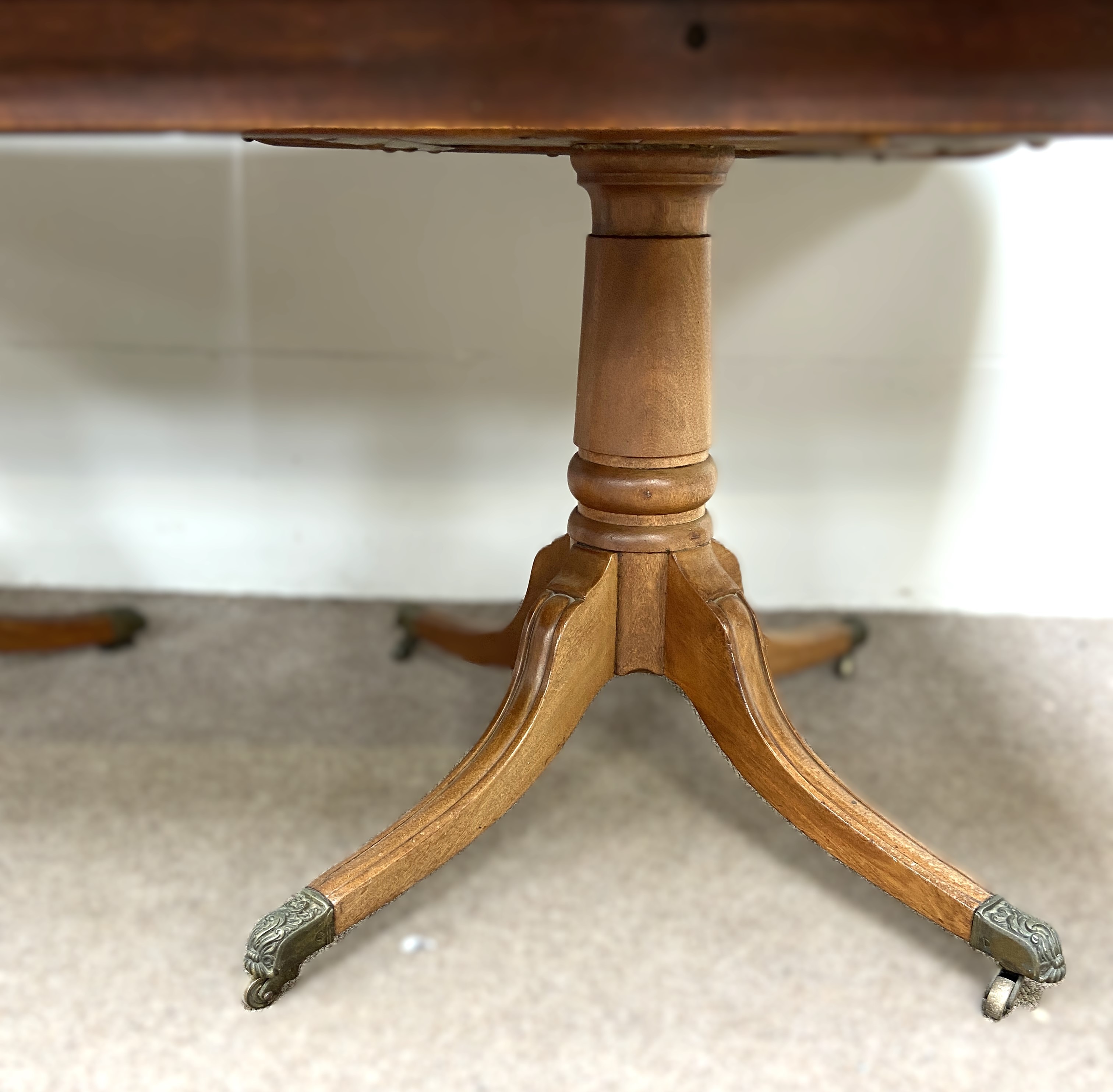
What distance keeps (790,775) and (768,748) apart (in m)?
0.03

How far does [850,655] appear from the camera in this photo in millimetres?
1379

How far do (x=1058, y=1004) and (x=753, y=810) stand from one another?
322 mm

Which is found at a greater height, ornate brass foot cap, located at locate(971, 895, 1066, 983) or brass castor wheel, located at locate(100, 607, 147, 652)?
ornate brass foot cap, located at locate(971, 895, 1066, 983)

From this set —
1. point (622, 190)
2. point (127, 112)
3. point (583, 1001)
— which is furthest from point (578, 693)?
point (127, 112)

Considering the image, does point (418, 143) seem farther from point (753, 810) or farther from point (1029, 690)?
point (1029, 690)

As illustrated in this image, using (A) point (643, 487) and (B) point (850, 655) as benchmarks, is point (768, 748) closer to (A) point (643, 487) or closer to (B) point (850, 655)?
(A) point (643, 487)

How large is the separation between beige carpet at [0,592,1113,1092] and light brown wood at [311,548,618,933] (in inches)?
3.6

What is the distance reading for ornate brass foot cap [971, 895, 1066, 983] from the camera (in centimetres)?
78

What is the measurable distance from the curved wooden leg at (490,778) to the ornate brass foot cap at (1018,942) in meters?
0.34

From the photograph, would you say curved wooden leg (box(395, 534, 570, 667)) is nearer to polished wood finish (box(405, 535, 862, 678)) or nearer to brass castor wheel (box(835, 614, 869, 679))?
polished wood finish (box(405, 535, 862, 678))

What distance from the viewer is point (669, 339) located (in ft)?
3.01

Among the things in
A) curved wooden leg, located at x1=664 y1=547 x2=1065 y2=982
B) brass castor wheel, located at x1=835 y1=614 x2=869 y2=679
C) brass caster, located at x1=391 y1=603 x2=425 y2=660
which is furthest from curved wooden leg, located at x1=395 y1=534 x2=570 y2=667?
brass castor wheel, located at x1=835 y1=614 x2=869 y2=679

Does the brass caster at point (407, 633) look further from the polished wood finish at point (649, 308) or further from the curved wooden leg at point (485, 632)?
the polished wood finish at point (649, 308)

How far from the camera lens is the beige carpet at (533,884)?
0.79 meters
